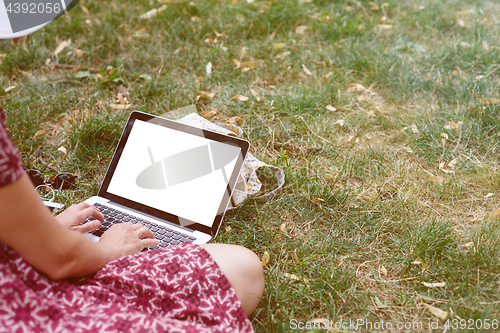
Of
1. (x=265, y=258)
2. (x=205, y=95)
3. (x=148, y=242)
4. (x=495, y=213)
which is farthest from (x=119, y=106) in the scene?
(x=495, y=213)

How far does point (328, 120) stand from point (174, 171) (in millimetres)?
1307

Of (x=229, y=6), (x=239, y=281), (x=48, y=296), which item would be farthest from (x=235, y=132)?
(x=229, y=6)

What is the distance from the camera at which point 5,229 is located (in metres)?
1.10

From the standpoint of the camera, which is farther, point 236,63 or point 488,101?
point 236,63

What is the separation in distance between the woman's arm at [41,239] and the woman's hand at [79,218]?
1.19 ft

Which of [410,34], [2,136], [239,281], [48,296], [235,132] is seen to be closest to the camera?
[2,136]

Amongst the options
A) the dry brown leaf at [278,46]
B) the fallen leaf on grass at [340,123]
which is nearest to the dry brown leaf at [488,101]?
the fallen leaf on grass at [340,123]

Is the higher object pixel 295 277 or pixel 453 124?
pixel 453 124

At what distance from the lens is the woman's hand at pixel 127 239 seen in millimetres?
1599

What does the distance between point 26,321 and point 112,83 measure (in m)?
2.62

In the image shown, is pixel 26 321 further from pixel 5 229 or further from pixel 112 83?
pixel 112 83

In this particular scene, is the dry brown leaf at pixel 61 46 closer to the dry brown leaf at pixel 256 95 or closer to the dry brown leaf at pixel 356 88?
the dry brown leaf at pixel 256 95

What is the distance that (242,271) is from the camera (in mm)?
1540

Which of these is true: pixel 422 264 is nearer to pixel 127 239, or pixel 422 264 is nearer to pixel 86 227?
pixel 127 239
